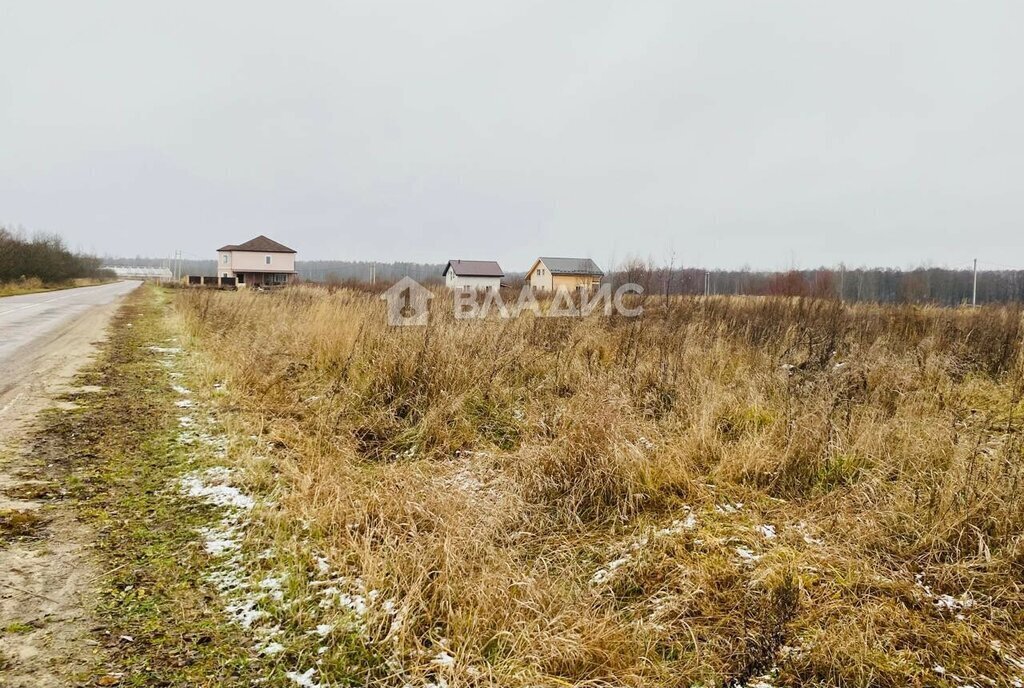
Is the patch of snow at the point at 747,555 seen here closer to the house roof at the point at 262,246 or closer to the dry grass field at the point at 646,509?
the dry grass field at the point at 646,509

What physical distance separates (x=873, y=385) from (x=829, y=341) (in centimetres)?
223

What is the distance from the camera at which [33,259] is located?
3409 centimetres

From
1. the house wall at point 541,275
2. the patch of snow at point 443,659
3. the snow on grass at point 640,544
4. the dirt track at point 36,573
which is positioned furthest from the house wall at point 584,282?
the house wall at point 541,275

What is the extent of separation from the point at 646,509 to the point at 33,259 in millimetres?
44479

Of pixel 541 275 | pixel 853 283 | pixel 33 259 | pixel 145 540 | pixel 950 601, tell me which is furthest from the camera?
pixel 541 275

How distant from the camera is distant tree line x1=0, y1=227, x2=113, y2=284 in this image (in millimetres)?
30297

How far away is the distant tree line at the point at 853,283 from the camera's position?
1075 centimetres

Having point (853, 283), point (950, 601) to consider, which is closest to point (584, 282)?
point (950, 601)

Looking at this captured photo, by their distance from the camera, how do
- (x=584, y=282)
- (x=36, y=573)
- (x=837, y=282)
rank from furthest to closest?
(x=837, y=282) → (x=584, y=282) → (x=36, y=573)

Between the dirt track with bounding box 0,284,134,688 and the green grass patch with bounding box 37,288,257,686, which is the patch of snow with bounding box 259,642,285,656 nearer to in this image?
the green grass patch with bounding box 37,288,257,686

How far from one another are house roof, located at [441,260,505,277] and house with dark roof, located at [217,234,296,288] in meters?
17.5

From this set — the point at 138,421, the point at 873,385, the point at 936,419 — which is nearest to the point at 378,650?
the point at 138,421

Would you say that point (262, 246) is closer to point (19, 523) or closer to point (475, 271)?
point (475, 271)

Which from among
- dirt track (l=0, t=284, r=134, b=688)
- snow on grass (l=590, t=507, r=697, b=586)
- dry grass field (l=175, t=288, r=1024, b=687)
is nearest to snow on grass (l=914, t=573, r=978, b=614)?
dry grass field (l=175, t=288, r=1024, b=687)
